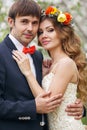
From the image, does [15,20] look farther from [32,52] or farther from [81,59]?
[81,59]

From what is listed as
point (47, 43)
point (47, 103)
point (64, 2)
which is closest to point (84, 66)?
point (47, 43)

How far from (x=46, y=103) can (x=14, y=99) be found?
29 centimetres

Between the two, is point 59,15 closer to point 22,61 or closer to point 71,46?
point 71,46

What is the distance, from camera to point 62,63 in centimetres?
507

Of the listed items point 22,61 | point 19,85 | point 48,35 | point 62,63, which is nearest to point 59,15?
point 48,35

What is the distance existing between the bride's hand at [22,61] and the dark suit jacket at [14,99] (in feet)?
0.11

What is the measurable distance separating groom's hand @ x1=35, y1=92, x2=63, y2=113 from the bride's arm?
7cm

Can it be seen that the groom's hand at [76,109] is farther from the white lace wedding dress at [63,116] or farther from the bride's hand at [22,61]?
the bride's hand at [22,61]

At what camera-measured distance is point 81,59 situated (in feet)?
17.5

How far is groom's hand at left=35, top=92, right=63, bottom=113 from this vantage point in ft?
15.5

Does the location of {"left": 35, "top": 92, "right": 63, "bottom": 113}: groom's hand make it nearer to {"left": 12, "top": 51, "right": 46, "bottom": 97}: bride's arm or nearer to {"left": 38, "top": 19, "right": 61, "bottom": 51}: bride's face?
{"left": 12, "top": 51, "right": 46, "bottom": 97}: bride's arm

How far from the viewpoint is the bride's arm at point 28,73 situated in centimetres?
480

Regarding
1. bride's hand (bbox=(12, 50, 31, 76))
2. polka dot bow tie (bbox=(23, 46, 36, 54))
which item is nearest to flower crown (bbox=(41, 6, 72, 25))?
polka dot bow tie (bbox=(23, 46, 36, 54))

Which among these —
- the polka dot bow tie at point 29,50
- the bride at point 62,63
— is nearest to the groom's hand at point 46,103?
the bride at point 62,63
